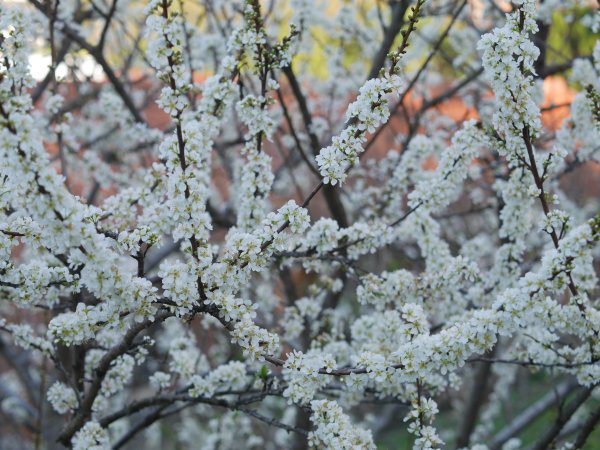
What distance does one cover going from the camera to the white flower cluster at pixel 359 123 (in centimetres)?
244

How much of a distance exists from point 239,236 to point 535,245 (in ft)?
16.6

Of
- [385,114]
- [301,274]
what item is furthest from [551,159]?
[301,274]

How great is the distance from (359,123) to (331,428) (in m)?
1.18

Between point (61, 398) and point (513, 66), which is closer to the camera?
point (513, 66)

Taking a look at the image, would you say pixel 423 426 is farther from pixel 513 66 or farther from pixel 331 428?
pixel 513 66

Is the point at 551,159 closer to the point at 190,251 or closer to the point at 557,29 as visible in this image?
the point at 190,251

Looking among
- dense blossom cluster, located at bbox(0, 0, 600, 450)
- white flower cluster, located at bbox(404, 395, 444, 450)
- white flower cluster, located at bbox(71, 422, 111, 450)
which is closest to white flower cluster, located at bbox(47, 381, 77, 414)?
dense blossom cluster, located at bbox(0, 0, 600, 450)

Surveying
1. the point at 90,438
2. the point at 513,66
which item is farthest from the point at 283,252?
the point at 513,66

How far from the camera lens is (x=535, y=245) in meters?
6.76

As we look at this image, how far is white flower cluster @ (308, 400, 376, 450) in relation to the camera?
2492 millimetres

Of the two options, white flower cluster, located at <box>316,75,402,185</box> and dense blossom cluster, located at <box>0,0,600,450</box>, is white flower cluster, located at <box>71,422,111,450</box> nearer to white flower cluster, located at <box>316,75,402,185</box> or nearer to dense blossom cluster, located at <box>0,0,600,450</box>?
dense blossom cluster, located at <box>0,0,600,450</box>

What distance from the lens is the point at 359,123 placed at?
2514mm

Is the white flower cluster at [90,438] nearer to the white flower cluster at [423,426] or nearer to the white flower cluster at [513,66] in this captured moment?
the white flower cluster at [423,426]

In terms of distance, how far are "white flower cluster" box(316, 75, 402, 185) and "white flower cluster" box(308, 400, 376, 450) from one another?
0.89 meters
